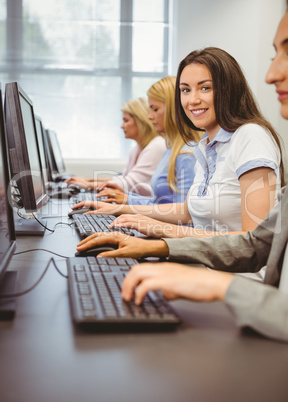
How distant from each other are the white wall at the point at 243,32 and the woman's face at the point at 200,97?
2.17 metres

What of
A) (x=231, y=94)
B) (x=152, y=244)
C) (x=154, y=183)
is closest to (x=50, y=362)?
(x=152, y=244)

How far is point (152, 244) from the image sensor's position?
1.03 m

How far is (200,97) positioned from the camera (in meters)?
1.63

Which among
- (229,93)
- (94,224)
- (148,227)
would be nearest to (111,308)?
(148,227)

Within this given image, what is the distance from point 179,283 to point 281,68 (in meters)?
0.45

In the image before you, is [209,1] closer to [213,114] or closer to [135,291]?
[213,114]

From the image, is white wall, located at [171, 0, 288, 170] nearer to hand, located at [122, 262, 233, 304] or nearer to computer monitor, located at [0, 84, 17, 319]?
computer monitor, located at [0, 84, 17, 319]

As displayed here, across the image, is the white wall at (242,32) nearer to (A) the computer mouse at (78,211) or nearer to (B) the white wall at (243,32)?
(B) the white wall at (243,32)

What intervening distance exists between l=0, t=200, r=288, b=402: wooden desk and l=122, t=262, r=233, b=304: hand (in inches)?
1.8

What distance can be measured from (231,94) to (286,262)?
782mm

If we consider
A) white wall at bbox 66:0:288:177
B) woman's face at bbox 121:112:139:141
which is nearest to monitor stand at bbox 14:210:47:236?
woman's face at bbox 121:112:139:141

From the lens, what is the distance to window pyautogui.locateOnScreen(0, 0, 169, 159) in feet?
15.5

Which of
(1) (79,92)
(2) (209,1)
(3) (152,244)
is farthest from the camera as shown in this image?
(1) (79,92)

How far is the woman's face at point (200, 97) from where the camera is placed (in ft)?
5.24
